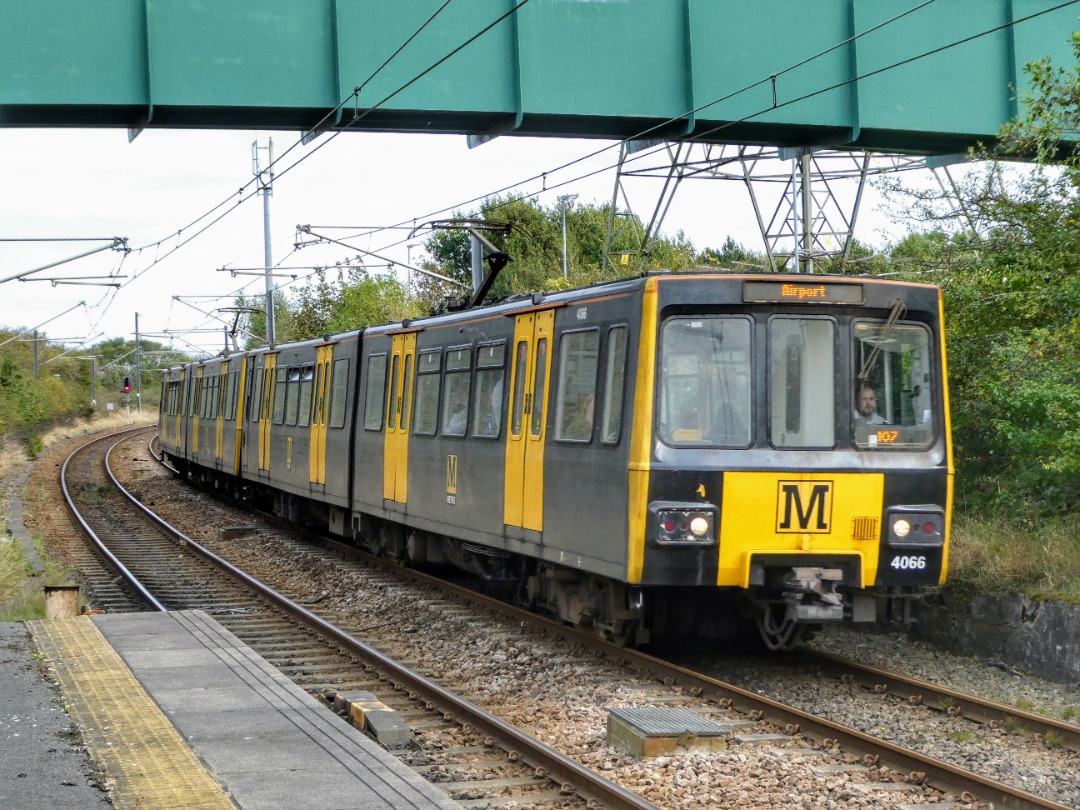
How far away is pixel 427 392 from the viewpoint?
14.1 m

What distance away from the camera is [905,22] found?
14.5m

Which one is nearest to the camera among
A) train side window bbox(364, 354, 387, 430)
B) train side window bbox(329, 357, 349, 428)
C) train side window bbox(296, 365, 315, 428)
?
train side window bbox(364, 354, 387, 430)

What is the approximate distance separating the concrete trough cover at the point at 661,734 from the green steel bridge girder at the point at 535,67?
6.42 meters

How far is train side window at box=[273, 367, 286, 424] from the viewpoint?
2155 cm

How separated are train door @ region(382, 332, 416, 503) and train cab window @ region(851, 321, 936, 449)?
6385 mm

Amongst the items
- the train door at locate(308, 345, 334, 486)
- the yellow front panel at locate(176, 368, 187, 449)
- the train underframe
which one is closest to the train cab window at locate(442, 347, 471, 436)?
the train underframe

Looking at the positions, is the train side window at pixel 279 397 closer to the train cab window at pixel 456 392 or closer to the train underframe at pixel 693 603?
the train cab window at pixel 456 392

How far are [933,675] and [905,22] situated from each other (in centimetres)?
788

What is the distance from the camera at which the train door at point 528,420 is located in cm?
1084

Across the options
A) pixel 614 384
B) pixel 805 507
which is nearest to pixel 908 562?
pixel 805 507

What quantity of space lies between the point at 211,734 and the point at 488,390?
5553mm

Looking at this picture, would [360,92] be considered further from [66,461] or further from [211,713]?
[66,461]

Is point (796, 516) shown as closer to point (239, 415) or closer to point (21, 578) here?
point (21, 578)

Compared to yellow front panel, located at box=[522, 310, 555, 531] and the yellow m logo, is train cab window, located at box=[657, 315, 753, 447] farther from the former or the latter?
yellow front panel, located at box=[522, 310, 555, 531]
